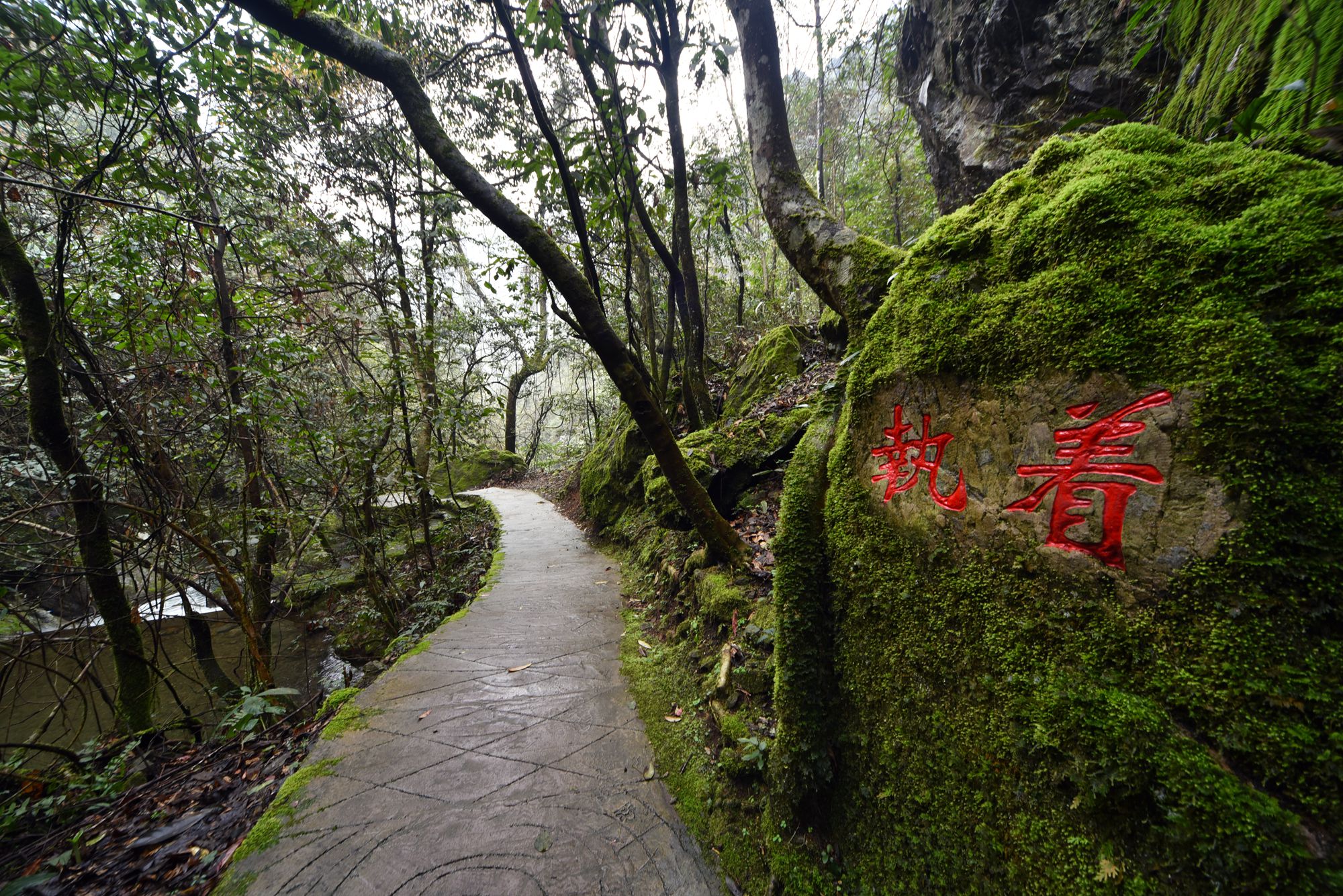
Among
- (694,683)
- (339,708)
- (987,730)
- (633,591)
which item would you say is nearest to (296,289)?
(339,708)

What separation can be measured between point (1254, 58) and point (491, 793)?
3993 mm

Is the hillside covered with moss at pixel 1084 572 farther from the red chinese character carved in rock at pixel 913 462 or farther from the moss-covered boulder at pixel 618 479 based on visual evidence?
the moss-covered boulder at pixel 618 479

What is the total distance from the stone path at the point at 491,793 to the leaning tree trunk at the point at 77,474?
2.05 metres

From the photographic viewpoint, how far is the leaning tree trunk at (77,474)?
3133 mm

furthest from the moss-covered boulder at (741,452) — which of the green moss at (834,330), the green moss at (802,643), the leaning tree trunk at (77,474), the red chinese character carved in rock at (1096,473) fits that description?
the leaning tree trunk at (77,474)

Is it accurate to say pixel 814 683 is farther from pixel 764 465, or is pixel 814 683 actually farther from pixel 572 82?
pixel 572 82

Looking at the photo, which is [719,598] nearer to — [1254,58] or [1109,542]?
Result: [1109,542]

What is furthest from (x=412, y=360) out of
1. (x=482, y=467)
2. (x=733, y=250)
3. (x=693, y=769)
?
(x=482, y=467)

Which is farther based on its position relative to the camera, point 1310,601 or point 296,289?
point 296,289

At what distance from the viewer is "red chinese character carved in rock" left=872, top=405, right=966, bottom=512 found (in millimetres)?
1538

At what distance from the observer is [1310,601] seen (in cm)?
83

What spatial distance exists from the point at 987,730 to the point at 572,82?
32.0 ft

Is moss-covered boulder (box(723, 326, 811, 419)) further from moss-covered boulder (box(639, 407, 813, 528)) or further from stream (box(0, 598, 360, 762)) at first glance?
stream (box(0, 598, 360, 762))

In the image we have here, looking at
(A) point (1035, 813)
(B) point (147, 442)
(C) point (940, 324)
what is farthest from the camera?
(B) point (147, 442)
